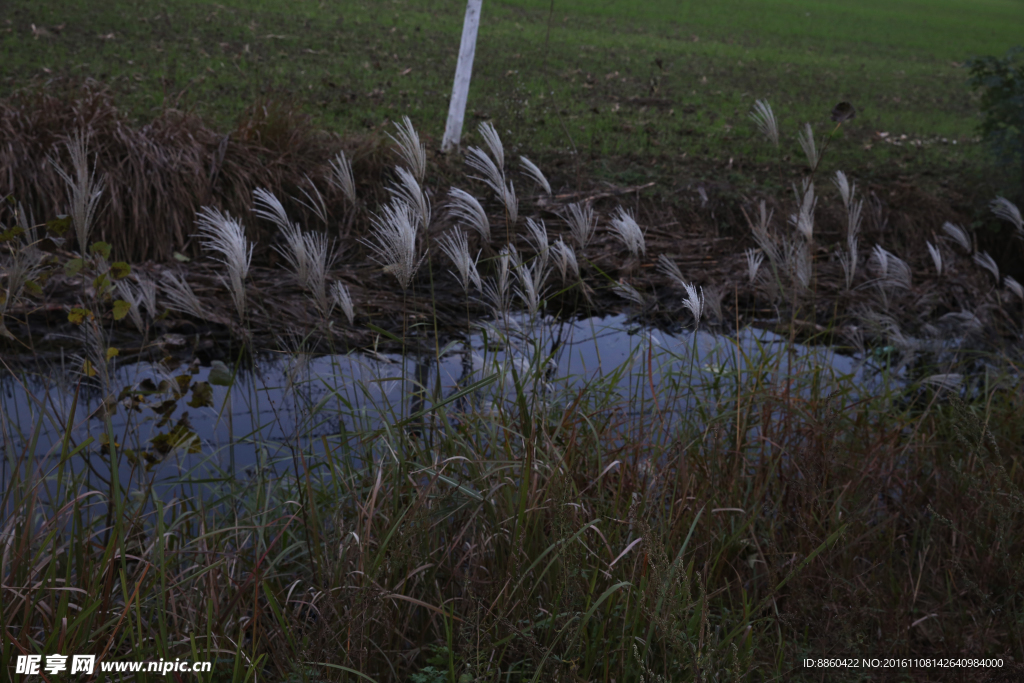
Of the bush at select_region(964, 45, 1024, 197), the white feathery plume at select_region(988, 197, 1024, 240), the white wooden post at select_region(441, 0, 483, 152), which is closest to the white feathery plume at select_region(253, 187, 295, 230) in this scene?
the white feathery plume at select_region(988, 197, 1024, 240)

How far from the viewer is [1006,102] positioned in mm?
5363

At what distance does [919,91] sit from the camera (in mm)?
12164

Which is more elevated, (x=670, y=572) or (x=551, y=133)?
→ (x=551, y=133)

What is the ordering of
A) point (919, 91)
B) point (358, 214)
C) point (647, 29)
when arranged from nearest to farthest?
point (358, 214) < point (919, 91) < point (647, 29)

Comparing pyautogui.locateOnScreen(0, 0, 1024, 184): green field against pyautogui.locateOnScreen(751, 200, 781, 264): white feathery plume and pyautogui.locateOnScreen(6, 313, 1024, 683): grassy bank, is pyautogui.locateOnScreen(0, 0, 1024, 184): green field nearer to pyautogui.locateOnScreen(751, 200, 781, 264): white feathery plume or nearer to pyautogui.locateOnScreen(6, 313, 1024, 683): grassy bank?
pyautogui.locateOnScreen(751, 200, 781, 264): white feathery plume

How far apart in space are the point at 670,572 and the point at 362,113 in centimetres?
625

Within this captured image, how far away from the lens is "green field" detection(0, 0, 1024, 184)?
688 cm

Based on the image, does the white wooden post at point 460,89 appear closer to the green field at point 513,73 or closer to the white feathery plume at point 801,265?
the green field at point 513,73

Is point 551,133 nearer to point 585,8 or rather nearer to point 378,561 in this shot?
point 378,561

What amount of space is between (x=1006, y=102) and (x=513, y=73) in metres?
4.94

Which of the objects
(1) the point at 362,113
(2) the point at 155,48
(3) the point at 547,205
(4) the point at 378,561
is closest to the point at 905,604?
(4) the point at 378,561

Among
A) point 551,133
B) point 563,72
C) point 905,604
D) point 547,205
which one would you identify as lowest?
point 905,604

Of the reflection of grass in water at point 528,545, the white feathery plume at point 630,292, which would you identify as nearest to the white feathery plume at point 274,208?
the reflection of grass in water at point 528,545

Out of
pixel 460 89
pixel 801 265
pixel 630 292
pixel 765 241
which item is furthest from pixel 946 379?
pixel 460 89
